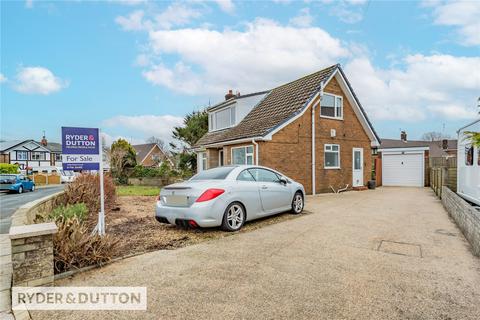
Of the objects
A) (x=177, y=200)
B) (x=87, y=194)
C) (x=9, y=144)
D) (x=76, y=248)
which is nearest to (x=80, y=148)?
(x=177, y=200)

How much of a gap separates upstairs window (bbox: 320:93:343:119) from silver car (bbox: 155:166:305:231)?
852 centimetres

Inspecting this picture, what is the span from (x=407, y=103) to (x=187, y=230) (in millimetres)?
18020

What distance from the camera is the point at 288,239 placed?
224 inches

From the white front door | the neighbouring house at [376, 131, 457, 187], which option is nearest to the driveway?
the white front door

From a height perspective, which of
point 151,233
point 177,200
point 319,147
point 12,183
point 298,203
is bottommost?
point 12,183

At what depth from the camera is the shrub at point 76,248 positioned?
3988 mm

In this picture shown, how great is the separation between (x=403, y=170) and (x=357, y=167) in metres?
5.70

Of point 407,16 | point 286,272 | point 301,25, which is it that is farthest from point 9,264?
point 407,16

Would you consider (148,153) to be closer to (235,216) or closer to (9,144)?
(9,144)

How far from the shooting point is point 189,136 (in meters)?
30.2

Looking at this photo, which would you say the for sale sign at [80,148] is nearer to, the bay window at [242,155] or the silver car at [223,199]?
the silver car at [223,199]

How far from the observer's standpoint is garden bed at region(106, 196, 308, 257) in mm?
5270

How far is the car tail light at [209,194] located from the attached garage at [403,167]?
732 inches
